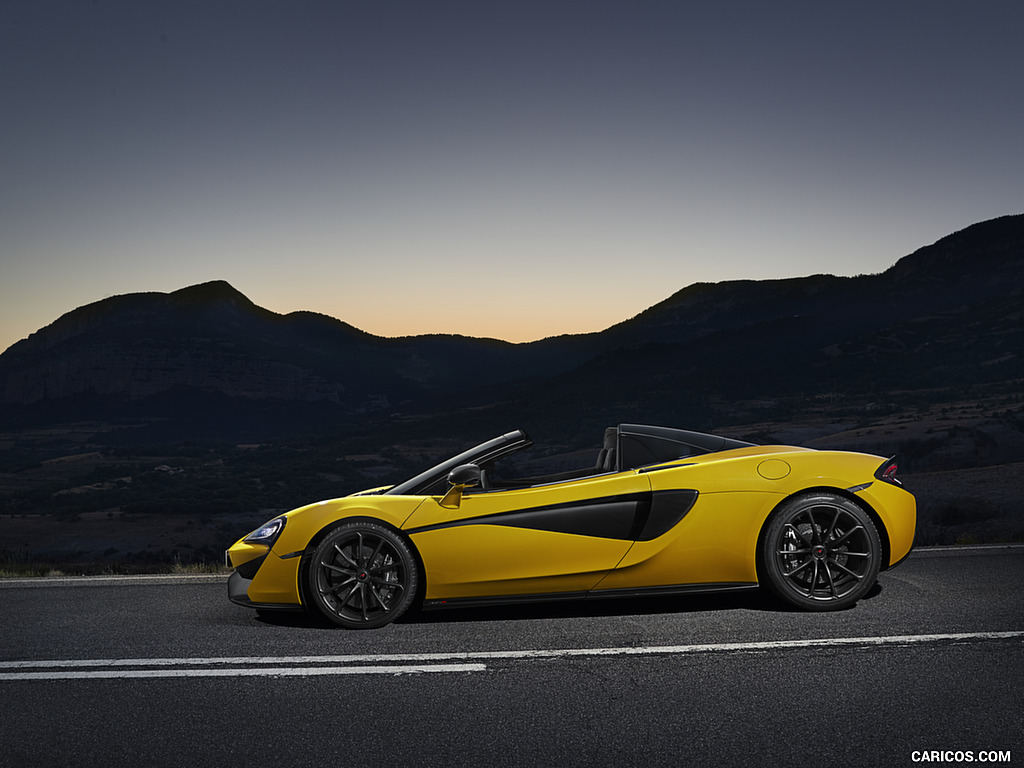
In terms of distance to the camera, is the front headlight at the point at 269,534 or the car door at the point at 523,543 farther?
the front headlight at the point at 269,534

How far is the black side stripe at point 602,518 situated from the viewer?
4.79 m

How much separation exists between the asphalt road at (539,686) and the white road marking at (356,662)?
0.02 meters

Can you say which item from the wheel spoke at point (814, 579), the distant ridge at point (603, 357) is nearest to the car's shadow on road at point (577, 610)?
the wheel spoke at point (814, 579)

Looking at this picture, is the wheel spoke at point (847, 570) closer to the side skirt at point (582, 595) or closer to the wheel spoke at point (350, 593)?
the side skirt at point (582, 595)

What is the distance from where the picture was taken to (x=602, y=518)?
4816 millimetres

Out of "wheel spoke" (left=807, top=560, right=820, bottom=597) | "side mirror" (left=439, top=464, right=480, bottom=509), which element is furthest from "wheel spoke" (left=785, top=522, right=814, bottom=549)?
"side mirror" (left=439, top=464, right=480, bottom=509)

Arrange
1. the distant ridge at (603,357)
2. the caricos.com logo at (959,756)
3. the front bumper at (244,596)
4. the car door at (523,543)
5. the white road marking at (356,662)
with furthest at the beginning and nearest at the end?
the distant ridge at (603,357)
the front bumper at (244,596)
the car door at (523,543)
the white road marking at (356,662)
the caricos.com logo at (959,756)

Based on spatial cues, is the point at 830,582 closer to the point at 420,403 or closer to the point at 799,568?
the point at 799,568

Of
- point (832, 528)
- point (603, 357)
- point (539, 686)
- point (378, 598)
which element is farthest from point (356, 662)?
point (603, 357)

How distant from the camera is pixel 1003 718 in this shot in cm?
312

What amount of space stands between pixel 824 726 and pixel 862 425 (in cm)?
6054

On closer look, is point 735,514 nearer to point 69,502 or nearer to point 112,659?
point 112,659

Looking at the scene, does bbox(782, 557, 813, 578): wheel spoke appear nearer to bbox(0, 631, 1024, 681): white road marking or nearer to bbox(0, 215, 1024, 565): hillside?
bbox(0, 631, 1024, 681): white road marking

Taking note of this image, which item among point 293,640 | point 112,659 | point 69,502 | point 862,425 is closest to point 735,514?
point 293,640
